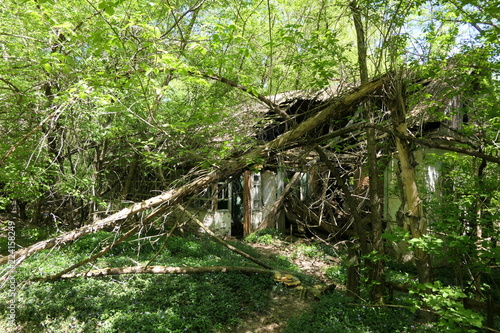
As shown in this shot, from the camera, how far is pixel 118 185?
11.0 m

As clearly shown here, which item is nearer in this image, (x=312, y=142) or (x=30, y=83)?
(x=312, y=142)

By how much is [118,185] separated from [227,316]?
7.62 meters

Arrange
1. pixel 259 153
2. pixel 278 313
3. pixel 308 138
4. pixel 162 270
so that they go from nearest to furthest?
pixel 259 153, pixel 308 138, pixel 278 313, pixel 162 270

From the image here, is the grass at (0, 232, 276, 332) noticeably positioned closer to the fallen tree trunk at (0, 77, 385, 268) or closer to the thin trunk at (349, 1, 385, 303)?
the fallen tree trunk at (0, 77, 385, 268)

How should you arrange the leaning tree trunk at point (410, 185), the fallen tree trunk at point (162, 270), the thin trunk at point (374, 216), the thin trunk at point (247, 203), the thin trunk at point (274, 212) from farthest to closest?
the thin trunk at point (247, 203) < the thin trunk at point (274, 212) < the fallen tree trunk at point (162, 270) < the thin trunk at point (374, 216) < the leaning tree trunk at point (410, 185)

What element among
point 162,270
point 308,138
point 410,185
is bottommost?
point 162,270

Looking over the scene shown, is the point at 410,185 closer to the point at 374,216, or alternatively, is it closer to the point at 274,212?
the point at 374,216

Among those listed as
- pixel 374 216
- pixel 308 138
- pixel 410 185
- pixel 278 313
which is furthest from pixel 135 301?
pixel 410 185

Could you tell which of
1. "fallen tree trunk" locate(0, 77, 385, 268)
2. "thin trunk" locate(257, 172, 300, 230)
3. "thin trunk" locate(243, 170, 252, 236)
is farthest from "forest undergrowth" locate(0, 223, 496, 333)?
"thin trunk" locate(243, 170, 252, 236)

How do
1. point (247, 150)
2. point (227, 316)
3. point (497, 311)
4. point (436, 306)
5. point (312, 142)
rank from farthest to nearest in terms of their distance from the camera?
point (227, 316)
point (247, 150)
point (312, 142)
point (497, 311)
point (436, 306)

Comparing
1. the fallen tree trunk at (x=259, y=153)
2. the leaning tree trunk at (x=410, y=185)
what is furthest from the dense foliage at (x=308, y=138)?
the fallen tree trunk at (x=259, y=153)

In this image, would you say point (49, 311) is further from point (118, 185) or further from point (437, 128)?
point (437, 128)

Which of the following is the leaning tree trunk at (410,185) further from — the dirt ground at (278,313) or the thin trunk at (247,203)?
the thin trunk at (247,203)

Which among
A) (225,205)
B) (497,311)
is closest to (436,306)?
(497,311)
